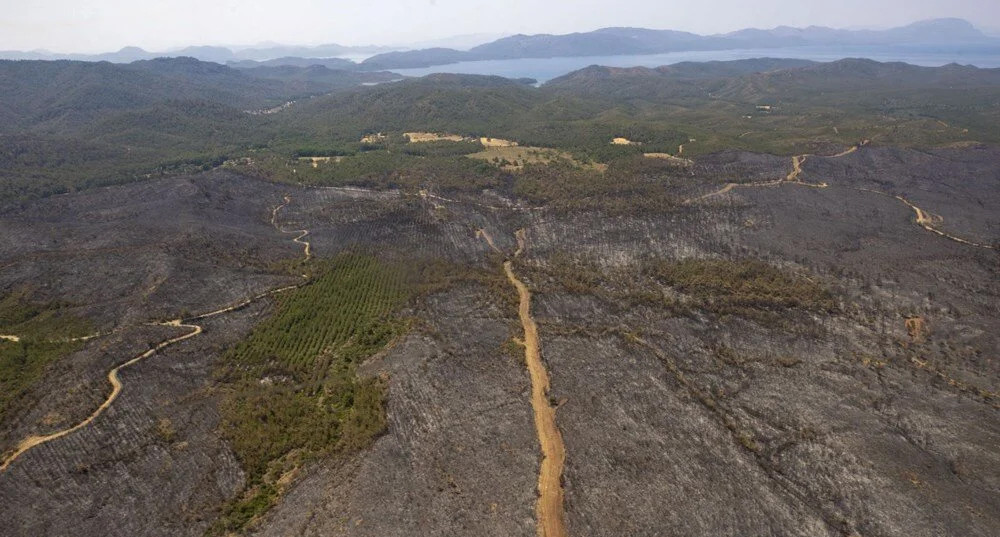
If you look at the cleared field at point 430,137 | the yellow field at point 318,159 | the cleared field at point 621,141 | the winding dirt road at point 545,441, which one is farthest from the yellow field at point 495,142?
the winding dirt road at point 545,441

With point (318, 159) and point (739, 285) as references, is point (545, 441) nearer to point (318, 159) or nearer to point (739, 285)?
point (739, 285)

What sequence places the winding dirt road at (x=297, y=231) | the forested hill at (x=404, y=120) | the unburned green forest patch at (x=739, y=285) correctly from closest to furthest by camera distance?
the unburned green forest patch at (x=739, y=285) < the winding dirt road at (x=297, y=231) < the forested hill at (x=404, y=120)

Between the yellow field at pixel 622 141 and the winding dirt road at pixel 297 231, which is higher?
the yellow field at pixel 622 141

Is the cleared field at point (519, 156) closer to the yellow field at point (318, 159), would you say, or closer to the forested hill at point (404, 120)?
the forested hill at point (404, 120)

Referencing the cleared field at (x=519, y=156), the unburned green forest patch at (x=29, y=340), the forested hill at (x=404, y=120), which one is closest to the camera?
the unburned green forest patch at (x=29, y=340)

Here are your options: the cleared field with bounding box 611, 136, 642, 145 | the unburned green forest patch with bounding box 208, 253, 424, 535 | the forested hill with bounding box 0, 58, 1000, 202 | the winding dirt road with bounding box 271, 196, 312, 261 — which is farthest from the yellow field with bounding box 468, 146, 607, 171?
the unburned green forest patch with bounding box 208, 253, 424, 535

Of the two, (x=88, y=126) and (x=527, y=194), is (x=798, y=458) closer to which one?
(x=527, y=194)

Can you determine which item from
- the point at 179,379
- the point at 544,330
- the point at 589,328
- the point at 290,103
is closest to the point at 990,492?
the point at 589,328

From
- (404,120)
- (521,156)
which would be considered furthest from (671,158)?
(404,120)
